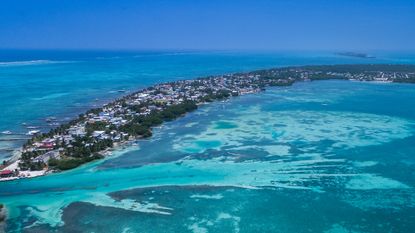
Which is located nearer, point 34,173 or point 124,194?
point 124,194

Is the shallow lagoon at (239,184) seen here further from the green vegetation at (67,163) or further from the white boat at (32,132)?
the white boat at (32,132)

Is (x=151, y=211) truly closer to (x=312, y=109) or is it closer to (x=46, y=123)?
(x=46, y=123)

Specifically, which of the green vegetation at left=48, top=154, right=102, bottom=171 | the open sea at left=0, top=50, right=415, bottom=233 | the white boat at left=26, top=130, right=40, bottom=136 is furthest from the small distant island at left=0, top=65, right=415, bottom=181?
the open sea at left=0, top=50, right=415, bottom=233

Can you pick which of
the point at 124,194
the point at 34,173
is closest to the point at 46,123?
the point at 34,173

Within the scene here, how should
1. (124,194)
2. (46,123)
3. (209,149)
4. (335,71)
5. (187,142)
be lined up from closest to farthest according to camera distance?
(124,194) → (209,149) → (187,142) → (46,123) → (335,71)

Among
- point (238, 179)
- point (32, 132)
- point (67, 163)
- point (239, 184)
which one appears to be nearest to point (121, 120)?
point (32, 132)
